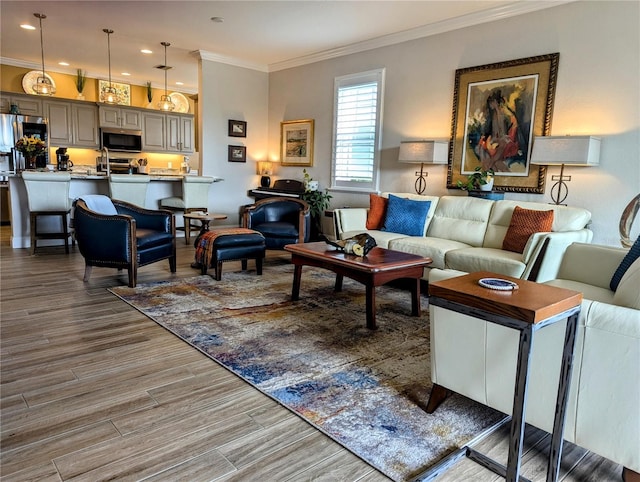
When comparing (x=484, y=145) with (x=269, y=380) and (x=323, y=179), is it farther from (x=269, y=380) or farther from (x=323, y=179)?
(x=269, y=380)

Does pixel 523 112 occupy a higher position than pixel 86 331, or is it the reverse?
pixel 523 112

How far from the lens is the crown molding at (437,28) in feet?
14.5

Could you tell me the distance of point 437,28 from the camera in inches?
206

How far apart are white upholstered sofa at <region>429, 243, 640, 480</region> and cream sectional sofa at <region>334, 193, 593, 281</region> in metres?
1.52

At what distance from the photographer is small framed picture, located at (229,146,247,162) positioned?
297 inches

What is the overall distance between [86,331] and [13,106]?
22.6 feet

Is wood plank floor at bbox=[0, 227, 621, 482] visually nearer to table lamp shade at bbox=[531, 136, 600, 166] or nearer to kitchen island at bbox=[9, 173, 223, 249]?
table lamp shade at bbox=[531, 136, 600, 166]

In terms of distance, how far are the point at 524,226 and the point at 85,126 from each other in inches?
329

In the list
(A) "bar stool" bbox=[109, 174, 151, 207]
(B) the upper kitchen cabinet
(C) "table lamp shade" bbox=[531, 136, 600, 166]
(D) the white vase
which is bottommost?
(A) "bar stool" bbox=[109, 174, 151, 207]

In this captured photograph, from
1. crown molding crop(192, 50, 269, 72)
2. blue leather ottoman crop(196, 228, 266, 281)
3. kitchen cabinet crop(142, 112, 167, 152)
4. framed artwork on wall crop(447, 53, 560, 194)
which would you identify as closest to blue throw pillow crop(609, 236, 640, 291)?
framed artwork on wall crop(447, 53, 560, 194)

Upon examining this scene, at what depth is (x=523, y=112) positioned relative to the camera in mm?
4559

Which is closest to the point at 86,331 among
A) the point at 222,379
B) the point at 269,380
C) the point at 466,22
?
the point at 222,379

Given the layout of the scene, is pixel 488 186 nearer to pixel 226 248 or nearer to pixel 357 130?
pixel 357 130

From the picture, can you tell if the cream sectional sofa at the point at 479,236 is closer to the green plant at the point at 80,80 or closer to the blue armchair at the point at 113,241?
the blue armchair at the point at 113,241
